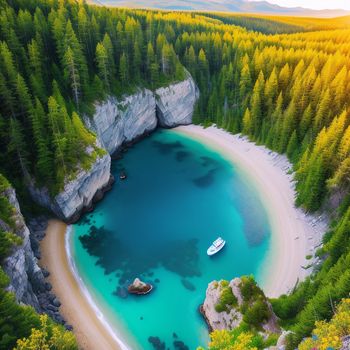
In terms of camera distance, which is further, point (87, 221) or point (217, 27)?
point (217, 27)

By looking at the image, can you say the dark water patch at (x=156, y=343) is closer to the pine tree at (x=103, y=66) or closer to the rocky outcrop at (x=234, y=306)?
the rocky outcrop at (x=234, y=306)

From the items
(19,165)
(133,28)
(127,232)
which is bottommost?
(127,232)

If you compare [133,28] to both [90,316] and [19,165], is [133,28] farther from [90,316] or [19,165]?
[90,316]

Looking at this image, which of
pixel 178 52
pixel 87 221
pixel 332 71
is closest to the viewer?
pixel 87 221

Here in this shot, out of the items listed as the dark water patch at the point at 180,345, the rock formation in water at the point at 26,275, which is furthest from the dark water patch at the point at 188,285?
the rock formation in water at the point at 26,275

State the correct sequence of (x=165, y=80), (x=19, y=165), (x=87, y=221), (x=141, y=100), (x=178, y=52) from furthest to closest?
(x=178, y=52) < (x=165, y=80) < (x=141, y=100) < (x=87, y=221) < (x=19, y=165)

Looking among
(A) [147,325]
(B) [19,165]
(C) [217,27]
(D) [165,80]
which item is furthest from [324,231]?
(C) [217,27]
